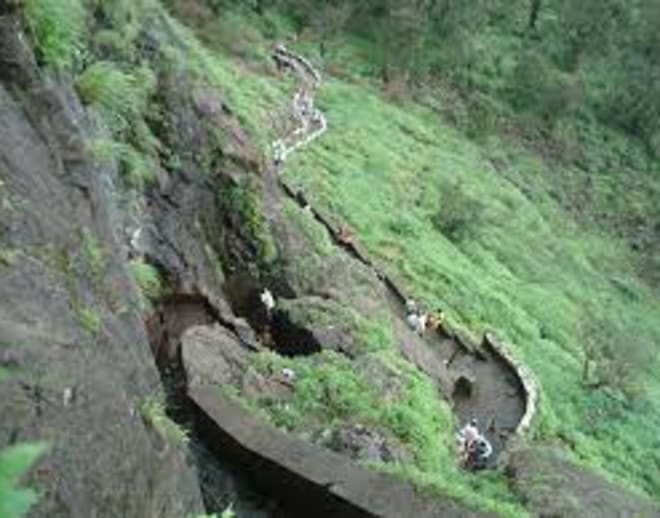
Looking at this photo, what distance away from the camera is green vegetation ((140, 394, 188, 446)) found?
25.2 feet

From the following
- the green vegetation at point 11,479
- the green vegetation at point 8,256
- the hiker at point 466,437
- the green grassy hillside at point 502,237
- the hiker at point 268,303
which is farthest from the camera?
the green grassy hillside at point 502,237

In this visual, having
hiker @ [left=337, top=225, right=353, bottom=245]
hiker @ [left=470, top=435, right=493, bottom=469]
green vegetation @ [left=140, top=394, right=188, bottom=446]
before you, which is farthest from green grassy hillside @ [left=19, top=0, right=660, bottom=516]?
green vegetation @ [left=140, top=394, right=188, bottom=446]

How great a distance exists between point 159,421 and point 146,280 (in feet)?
Answer: 18.4

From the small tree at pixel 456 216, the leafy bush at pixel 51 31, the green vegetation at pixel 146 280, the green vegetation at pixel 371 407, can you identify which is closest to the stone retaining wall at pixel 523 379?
the green vegetation at pixel 371 407

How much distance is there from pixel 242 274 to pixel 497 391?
7.75m

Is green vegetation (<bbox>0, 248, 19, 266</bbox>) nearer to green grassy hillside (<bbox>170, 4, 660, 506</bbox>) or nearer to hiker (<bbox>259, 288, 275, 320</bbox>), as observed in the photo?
hiker (<bbox>259, 288, 275, 320</bbox>)

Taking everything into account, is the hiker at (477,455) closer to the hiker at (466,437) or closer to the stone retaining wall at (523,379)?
the hiker at (466,437)

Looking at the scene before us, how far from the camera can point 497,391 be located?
76.9 ft

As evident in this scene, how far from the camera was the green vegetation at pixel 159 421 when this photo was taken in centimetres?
770

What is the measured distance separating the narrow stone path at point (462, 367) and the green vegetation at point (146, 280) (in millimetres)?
6258

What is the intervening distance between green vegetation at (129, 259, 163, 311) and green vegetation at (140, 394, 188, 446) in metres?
4.50

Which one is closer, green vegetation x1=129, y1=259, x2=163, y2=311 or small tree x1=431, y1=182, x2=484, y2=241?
green vegetation x1=129, y1=259, x2=163, y2=311

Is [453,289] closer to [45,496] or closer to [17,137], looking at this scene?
[17,137]

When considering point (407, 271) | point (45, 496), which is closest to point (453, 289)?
point (407, 271)
